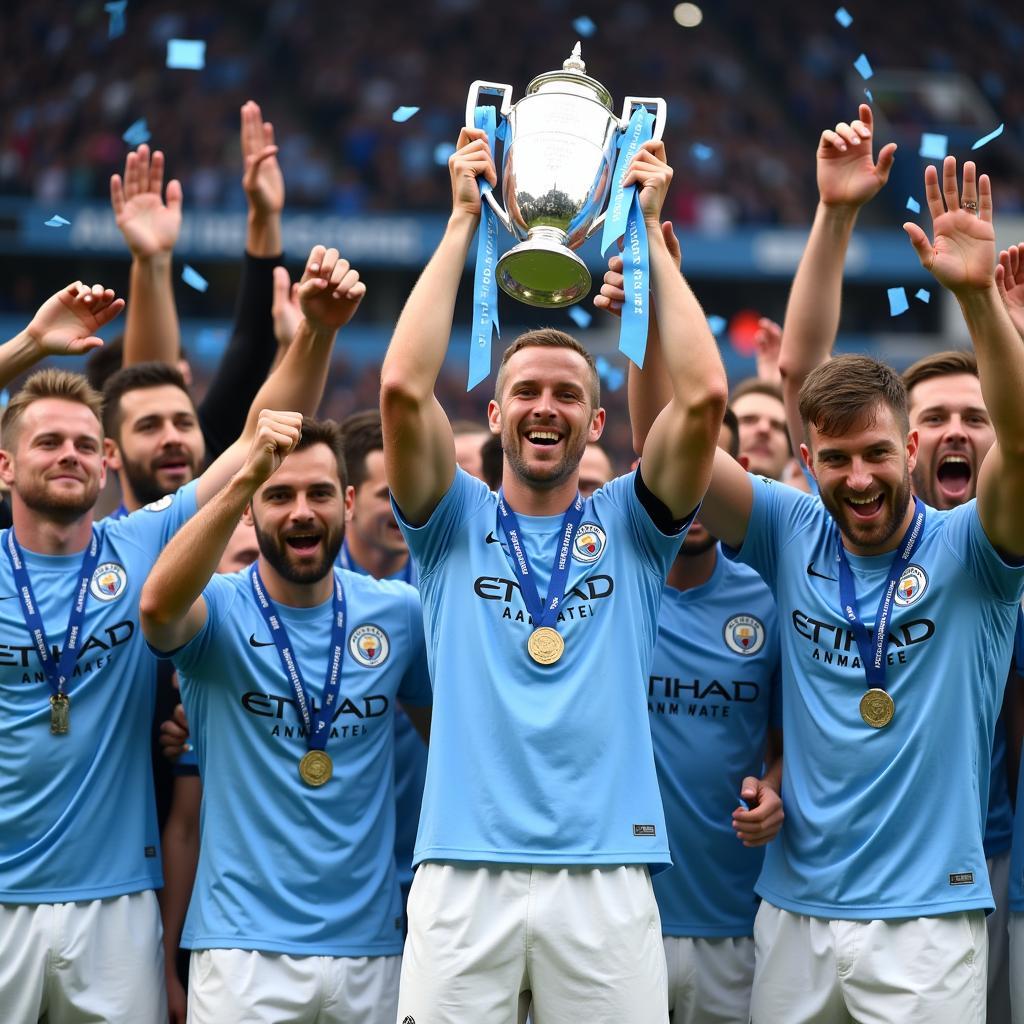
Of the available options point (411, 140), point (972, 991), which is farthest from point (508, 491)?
point (411, 140)

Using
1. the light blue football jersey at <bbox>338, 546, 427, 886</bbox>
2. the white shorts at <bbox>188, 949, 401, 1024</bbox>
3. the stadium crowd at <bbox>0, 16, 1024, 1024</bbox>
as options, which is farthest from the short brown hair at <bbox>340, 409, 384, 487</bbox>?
the white shorts at <bbox>188, 949, 401, 1024</bbox>

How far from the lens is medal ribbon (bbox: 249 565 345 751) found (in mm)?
3830

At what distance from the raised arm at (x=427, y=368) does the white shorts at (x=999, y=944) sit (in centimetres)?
179

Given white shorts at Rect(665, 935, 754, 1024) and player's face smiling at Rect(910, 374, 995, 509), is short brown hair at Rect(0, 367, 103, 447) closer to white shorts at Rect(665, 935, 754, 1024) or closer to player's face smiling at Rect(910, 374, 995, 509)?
white shorts at Rect(665, 935, 754, 1024)

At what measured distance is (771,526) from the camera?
12.7 ft

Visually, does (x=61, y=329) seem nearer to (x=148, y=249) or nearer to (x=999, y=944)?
(x=148, y=249)

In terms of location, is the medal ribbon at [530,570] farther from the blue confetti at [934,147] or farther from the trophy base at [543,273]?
the blue confetti at [934,147]

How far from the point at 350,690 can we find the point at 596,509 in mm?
821

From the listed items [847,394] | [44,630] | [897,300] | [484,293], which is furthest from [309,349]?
[897,300]

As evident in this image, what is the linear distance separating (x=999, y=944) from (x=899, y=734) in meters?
0.78

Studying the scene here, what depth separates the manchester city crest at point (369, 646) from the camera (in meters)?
3.98

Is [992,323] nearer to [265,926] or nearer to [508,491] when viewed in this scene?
[508,491]

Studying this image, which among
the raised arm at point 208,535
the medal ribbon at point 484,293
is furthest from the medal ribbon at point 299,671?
the medal ribbon at point 484,293

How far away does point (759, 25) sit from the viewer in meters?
22.7
